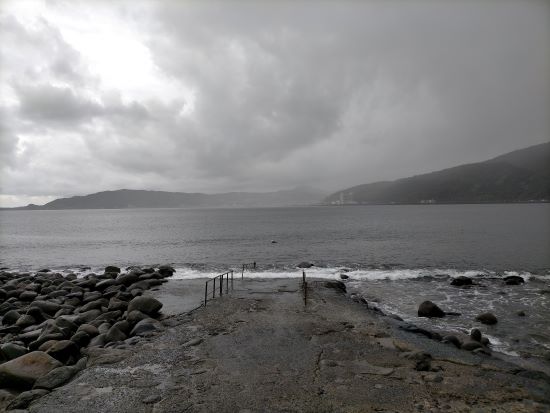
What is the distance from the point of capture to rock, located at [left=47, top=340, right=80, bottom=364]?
38.9ft

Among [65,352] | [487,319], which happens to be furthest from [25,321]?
[487,319]

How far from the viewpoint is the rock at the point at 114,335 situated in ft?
44.4

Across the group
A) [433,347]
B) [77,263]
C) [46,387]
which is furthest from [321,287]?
[77,263]

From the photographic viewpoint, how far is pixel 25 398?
8.64 m

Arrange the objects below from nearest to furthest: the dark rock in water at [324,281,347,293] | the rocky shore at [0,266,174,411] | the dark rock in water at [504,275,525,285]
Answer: the rocky shore at [0,266,174,411] → the dark rock in water at [324,281,347,293] → the dark rock in water at [504,275,525,285]

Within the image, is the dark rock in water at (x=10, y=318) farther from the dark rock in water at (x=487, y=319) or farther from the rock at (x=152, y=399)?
the dark rock in water at (x=487, y=319)

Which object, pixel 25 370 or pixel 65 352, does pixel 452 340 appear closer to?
pixel 65 352

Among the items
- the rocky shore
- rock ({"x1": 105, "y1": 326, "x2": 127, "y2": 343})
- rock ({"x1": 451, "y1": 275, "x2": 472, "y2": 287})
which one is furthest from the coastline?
rock ({"x1": 451, "y1": 275, "x2": 472, "y2": 287})

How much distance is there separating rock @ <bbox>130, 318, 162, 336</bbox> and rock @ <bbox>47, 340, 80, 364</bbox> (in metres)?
2.38

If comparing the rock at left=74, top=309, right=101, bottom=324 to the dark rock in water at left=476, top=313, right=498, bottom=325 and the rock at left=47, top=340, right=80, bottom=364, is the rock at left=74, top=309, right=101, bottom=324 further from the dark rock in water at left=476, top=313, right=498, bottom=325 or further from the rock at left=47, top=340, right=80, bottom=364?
the dark rock in water at left=476, top=313, right=498, bottom=325

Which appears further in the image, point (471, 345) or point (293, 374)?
point (471, 345)

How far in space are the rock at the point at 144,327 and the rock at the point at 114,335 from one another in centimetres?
54

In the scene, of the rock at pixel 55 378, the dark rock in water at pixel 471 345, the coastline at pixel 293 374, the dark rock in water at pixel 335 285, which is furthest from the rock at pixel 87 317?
the dark rock in water at pixel 471 345

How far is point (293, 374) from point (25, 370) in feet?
26.1
